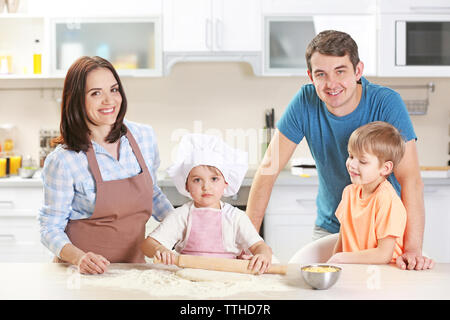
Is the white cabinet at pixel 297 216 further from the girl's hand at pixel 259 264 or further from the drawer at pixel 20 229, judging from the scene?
the girl's hand at pixel 259 264

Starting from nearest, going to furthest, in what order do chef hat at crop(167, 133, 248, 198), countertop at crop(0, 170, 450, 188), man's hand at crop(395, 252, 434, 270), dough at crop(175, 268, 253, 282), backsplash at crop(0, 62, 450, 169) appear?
dough at crop(175, 268, 253, 282)
man's hand at crop(395, 252, 434, 270)
chef hat at crop(167, 133, 248, 198)
countertop at crop(0, 170, 450, 188)
backsplash at crop(0, 62, 450, 169)

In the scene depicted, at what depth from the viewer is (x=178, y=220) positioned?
5.56 feet

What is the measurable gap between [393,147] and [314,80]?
0.34 meters

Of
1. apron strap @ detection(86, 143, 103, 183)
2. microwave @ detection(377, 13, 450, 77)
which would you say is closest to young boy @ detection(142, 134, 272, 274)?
apron strap @ detection(86, 143, 103, 183)

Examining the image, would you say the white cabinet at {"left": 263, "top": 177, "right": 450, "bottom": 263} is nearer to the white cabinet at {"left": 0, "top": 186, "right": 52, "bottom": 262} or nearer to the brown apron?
the white cabinet at {"left": 0, "top": 186, "right": 52, "bottom": 262}

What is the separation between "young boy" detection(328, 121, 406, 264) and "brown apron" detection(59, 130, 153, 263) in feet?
2.07

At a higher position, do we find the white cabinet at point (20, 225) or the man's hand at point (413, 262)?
the man's hand at point (413, 262)

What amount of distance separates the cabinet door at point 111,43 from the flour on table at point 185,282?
2220mm

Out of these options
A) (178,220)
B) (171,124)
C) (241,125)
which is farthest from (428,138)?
(178,220)

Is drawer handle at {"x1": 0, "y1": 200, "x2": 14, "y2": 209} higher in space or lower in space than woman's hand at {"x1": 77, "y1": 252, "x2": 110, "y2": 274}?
lower

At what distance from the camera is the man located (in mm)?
1772

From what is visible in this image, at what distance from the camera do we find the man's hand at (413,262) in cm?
152

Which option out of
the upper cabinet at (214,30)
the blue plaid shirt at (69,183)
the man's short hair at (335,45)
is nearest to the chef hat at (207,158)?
the blue plaid shirt at (69,183)
